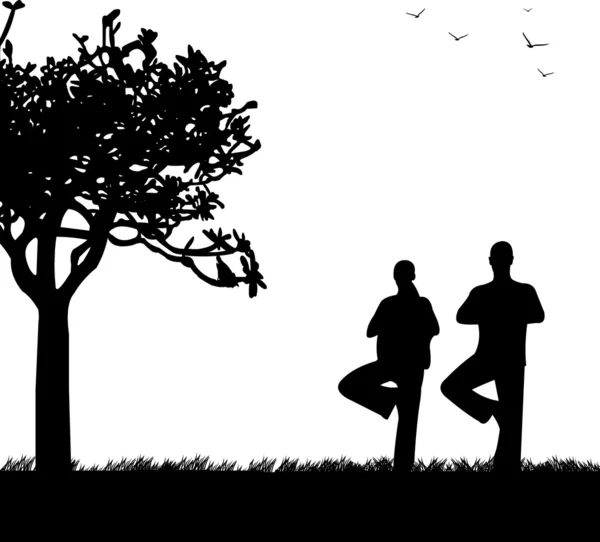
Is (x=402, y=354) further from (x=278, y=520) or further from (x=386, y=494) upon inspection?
(x=278, y=520)

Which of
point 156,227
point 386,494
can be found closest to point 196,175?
point 156,227

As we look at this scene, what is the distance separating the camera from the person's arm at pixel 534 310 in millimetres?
13188

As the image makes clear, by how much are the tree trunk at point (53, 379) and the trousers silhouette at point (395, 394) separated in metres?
4.24

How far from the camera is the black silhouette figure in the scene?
1313 cm

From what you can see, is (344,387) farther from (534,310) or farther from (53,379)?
(53,379)

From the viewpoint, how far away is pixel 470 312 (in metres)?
13.3

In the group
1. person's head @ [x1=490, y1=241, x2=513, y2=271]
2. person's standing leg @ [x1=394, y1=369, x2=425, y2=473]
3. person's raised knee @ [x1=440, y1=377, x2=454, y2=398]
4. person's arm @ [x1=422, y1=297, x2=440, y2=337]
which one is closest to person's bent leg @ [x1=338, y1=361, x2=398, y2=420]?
person's standing leg @ [x1=394, y1=369, x2=425, y2=473]

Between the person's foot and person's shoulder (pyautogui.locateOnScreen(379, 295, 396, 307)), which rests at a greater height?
person's shoulder (pyautogui.locateOnScreen(379, 295, 396, 307))

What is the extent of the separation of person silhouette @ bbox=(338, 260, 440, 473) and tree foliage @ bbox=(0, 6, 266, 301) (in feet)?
7.64

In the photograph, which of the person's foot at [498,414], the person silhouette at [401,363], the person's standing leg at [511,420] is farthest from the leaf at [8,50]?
the person's foot at [498,414]

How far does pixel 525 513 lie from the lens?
34.4 ft

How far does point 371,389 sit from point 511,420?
1828 mm

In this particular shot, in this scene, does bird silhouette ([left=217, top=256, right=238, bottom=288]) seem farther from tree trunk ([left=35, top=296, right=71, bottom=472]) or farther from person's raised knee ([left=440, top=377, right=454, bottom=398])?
person's raised knee ([left=440, top=377, right=454, bottom=398])

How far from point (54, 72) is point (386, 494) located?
26.5ft
